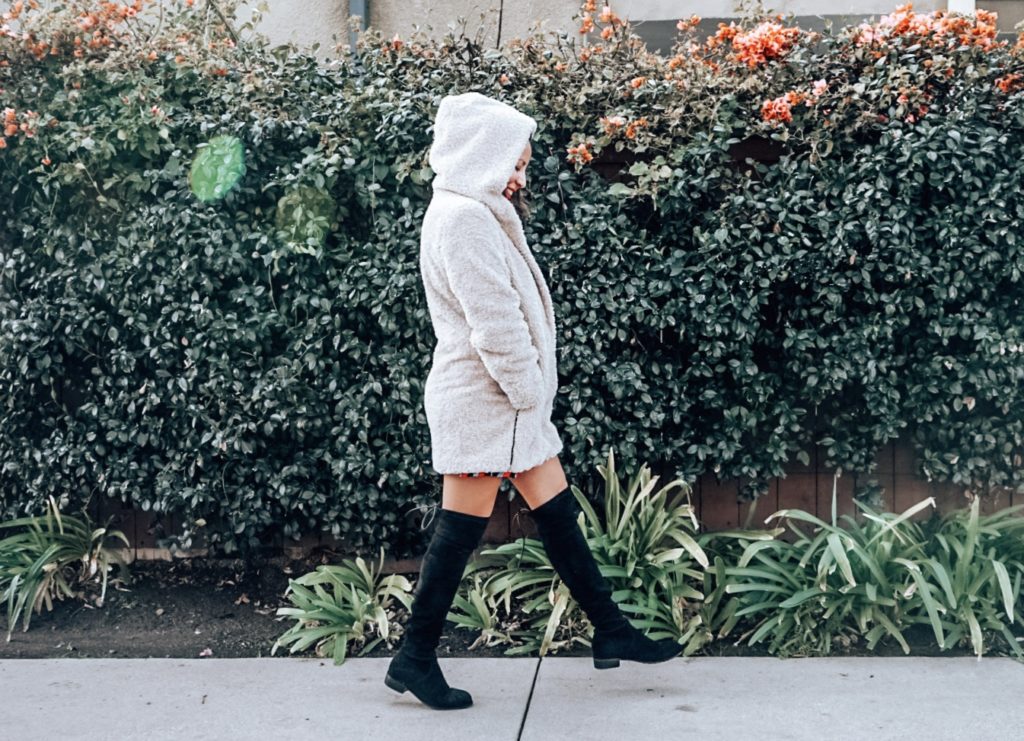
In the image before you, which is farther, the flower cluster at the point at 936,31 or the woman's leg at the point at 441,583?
the flower cluster at the point at 936,31

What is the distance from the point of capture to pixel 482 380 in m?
3.33

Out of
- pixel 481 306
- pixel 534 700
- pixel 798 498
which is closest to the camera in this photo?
pixel 481 306

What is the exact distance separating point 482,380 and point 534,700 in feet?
3.61

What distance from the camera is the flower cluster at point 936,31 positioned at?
419 centimetres

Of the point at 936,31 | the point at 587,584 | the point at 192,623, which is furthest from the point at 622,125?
the point at 192,623

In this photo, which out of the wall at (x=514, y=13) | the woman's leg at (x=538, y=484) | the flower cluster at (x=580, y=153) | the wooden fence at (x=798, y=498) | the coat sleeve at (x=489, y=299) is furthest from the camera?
the wall at (x=514, y=13)

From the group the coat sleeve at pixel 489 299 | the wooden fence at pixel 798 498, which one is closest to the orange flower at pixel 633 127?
the coat sleeve at pixel 489 299

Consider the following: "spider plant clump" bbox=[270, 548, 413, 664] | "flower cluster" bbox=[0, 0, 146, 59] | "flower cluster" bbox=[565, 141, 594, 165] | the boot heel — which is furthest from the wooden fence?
"flower cluster" bbox=[0, 0, 146, 59]

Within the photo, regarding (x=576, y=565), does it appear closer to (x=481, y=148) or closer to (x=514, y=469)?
(x=514, y=469)

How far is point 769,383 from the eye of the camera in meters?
4.28

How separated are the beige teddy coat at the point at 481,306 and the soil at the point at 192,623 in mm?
1140

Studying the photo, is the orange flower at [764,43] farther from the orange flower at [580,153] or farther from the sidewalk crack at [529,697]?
the sidewalk crack at [529,697]

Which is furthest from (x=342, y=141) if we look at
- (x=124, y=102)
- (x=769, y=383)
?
(x=769, y=383)

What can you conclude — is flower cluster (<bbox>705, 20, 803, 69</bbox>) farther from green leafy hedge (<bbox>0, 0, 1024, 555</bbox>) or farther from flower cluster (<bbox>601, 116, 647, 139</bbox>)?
flower cluster (<bbox>601, 116, 647, 139</bbox>)
